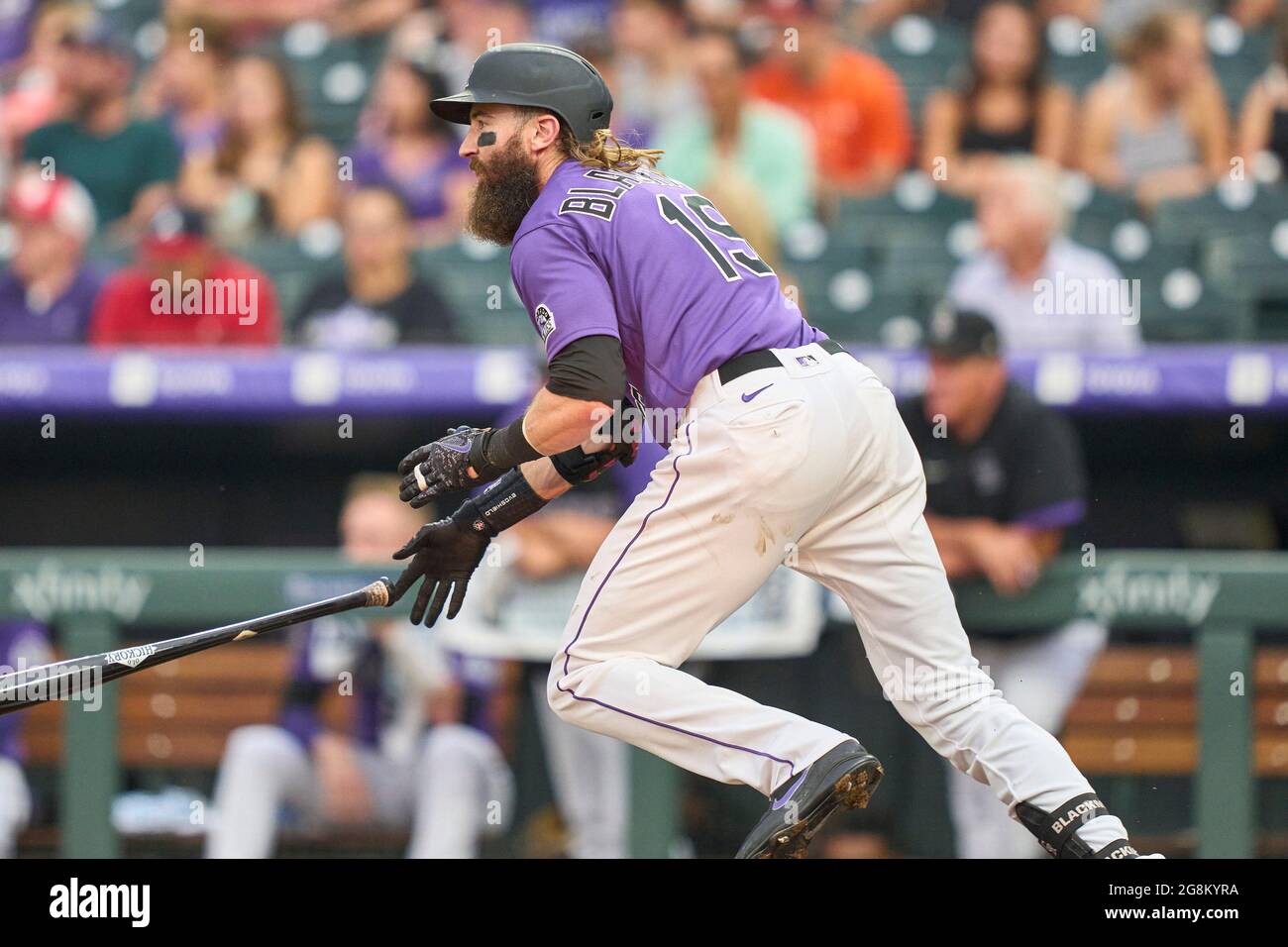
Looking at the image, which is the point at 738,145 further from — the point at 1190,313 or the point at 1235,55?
the point at 1235,55

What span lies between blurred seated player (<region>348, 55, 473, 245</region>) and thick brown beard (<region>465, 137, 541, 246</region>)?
316cm

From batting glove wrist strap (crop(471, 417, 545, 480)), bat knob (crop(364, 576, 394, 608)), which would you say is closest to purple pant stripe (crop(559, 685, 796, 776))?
batting glove wrist strap (crop(471, 417, 545, 480))

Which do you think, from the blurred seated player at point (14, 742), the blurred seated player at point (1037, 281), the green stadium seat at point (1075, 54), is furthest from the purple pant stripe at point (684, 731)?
the green stadium seat at point (1075, 54)

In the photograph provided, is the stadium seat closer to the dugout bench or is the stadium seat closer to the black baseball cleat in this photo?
the dugout bench

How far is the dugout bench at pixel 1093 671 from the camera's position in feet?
16.7

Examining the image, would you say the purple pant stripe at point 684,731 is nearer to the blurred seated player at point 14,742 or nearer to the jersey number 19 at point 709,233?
the jersey number 19 at point 709,233

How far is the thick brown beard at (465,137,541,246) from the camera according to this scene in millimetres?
3568

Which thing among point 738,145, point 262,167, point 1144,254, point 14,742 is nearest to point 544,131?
point 14,742

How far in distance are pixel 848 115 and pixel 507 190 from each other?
143 inches

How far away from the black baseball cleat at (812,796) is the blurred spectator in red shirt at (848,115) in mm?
3984

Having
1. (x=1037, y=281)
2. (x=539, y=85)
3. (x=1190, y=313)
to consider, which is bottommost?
(x=1190, y=313)

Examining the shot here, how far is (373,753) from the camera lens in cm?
530

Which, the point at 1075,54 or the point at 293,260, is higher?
the point at 1075,54

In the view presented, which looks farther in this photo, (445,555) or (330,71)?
(330,71)
